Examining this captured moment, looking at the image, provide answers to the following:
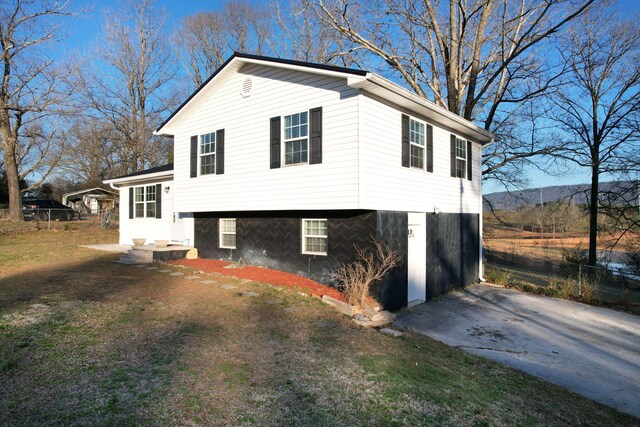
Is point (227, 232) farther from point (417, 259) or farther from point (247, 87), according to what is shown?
point (417, 259)

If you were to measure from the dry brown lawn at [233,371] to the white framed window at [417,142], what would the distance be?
4.83m

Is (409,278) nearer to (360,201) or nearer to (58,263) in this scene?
(360,201)

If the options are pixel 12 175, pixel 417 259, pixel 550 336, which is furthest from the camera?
pixel 12 175

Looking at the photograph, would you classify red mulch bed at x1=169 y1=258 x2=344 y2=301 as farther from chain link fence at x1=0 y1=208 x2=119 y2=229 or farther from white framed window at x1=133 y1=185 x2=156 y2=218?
chain link fence at x1=0 y1=208 x2=119 y2=229

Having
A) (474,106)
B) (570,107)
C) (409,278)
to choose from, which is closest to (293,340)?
(409,278)

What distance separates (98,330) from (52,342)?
2.03 feet

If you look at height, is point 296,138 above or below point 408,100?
below

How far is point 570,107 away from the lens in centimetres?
1864

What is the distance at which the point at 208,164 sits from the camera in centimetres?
1195

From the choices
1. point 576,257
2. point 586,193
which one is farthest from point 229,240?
point 586,193

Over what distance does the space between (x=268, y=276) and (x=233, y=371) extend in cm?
547

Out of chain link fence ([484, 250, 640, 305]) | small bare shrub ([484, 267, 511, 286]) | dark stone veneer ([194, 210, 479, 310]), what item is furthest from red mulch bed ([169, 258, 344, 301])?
chain link fence ([484, 250, 640, 305])

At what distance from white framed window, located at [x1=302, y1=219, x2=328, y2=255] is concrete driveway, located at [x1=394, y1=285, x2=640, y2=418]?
258 centimetres

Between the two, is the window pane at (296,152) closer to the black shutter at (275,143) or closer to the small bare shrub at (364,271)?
the black shutter at (275,143)
